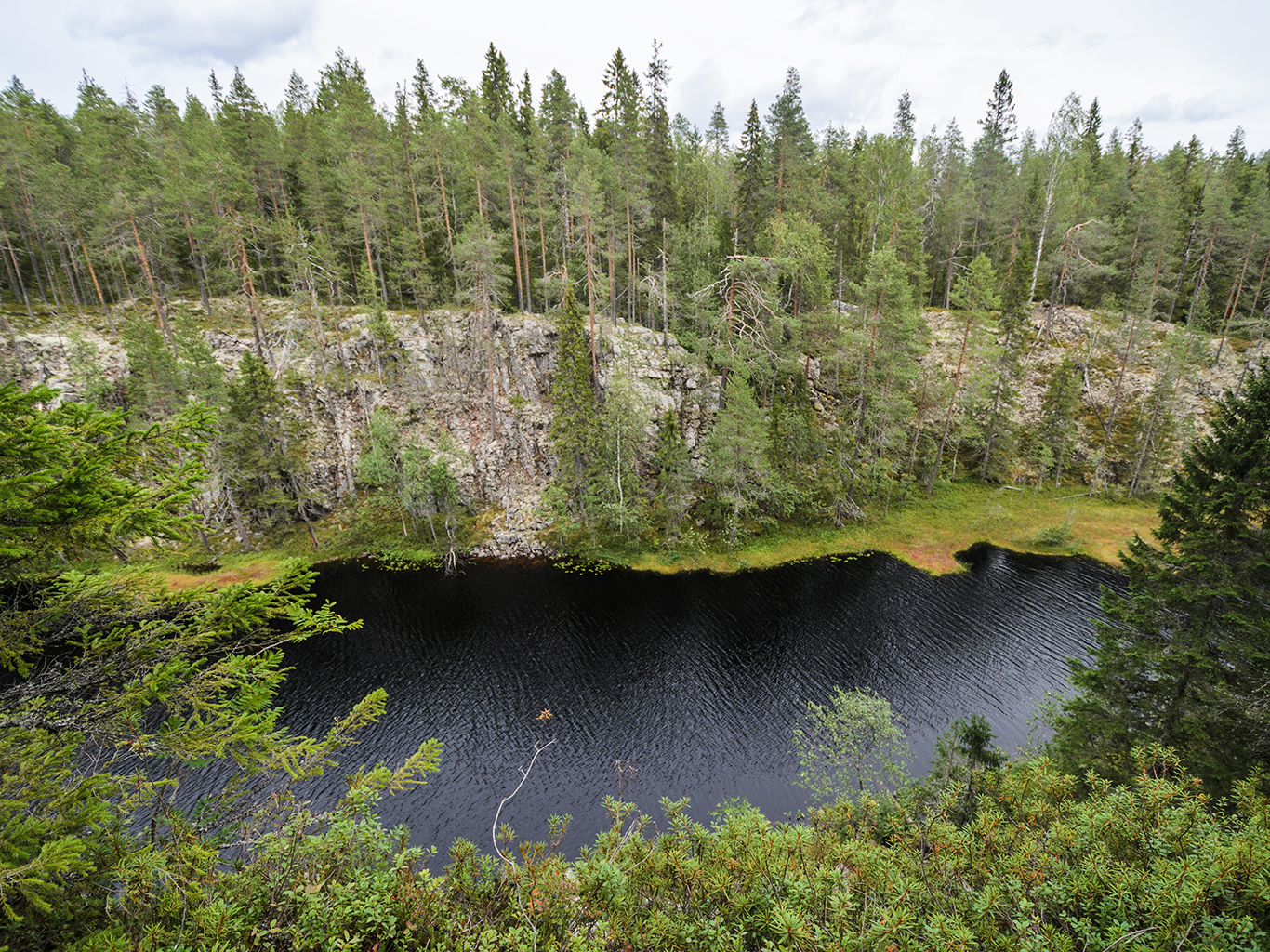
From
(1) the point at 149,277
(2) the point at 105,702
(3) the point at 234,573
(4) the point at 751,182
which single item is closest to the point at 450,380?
(3) the point at 234,573

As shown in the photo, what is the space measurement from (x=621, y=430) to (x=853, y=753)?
24.8 m

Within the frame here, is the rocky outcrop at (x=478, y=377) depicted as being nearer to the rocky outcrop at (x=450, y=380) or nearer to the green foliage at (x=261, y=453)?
the rocky outcrop at (x=450, y=380)

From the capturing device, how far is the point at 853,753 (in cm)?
1878

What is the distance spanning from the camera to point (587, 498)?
3772 cm

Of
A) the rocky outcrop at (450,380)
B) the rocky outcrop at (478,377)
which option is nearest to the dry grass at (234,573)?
the rocky outcrop at (478,377)

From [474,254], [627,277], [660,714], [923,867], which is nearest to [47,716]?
[923,867]

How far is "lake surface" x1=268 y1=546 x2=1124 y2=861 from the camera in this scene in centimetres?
1991

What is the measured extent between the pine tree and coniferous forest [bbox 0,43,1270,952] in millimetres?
103

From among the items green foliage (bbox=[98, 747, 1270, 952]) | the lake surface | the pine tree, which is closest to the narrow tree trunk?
the lake surface

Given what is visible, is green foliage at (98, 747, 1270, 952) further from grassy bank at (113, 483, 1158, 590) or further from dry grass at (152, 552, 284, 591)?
dry grass at (152, 552, 284, 591)

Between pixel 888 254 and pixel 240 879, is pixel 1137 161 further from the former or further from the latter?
pixel 240 879

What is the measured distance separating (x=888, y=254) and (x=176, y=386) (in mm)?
51171

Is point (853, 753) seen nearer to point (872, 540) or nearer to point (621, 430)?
point (872, 540)

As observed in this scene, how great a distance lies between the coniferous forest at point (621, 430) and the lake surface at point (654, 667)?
6.41 feet
